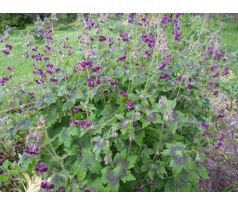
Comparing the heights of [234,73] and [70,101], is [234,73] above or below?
below

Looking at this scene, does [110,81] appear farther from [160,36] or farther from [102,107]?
[160,36]

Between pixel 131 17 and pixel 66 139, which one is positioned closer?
pixel 66 139

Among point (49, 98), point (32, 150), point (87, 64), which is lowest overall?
point (32, 150)

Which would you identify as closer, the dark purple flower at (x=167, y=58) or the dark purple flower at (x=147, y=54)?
the dark purple flower at (x=147, y=54)

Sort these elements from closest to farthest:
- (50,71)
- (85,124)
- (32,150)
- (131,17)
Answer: (32,150), (85,124), (50,71), (131,17)

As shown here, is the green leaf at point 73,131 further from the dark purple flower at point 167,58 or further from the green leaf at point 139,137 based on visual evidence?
the dark purple flower at point 167,58

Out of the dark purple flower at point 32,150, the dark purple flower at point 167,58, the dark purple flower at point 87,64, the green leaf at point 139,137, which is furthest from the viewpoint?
the dark purple flower at point 167,58

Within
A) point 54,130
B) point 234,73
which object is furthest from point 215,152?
point 234,73

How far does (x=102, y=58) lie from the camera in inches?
120

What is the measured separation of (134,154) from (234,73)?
160 inches

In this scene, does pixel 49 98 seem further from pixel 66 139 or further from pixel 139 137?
pixel 139 137

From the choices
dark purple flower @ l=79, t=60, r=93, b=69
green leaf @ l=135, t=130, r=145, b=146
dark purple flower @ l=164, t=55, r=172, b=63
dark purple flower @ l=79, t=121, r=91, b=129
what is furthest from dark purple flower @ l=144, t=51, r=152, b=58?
dark purple flower @ l=79, t=121, r=91, b=129

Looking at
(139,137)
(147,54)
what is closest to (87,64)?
(147,54)

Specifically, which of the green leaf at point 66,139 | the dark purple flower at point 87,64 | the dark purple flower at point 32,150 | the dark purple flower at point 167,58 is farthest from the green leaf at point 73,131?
the dark purple flower at point 167,58
